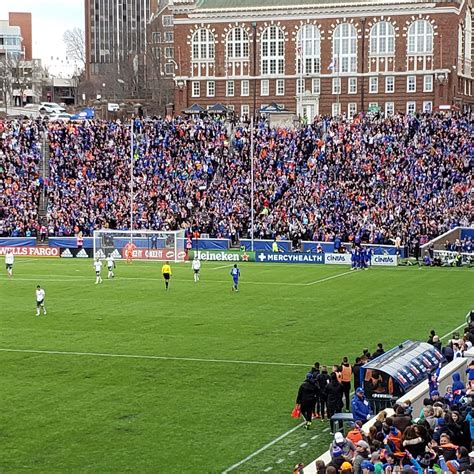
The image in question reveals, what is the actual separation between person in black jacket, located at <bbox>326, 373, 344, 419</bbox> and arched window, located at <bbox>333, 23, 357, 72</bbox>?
80933mm

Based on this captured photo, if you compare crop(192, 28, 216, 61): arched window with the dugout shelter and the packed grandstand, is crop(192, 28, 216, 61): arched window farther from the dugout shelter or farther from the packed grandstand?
the dugout shelter

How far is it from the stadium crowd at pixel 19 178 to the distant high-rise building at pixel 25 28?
115212mm

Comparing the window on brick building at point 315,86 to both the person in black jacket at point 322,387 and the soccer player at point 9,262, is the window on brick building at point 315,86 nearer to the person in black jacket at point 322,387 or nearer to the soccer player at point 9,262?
the soccer player at point 9,262

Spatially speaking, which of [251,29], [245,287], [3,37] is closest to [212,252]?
[245,287]

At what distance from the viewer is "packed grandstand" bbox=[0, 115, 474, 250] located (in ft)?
206

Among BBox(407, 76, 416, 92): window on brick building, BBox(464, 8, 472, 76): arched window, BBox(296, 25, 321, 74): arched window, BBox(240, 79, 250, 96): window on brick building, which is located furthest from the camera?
BBox(240, 79, 250, 96): window on brick building

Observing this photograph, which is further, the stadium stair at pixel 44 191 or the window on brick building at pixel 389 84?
the window on brick building at pixel 389 84

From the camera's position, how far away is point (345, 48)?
101625 mm

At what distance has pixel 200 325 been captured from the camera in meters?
35.7

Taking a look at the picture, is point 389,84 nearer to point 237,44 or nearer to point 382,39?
point 382,39

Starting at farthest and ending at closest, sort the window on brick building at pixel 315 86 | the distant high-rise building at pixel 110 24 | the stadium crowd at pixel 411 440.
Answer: the distant high-rise building at pixel 110 24
the window on brick building at pixel 315 86
the stadium crowd at pixel 411 440

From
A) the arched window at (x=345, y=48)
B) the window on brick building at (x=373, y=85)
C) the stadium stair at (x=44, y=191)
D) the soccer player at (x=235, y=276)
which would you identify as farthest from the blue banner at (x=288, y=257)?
the window on brick building at (x=373, y=85)

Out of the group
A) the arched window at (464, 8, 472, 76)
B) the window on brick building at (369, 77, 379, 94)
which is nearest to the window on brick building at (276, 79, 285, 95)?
the window on brick building at (369, 77, 379, 94)

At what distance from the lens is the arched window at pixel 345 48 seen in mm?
100812
